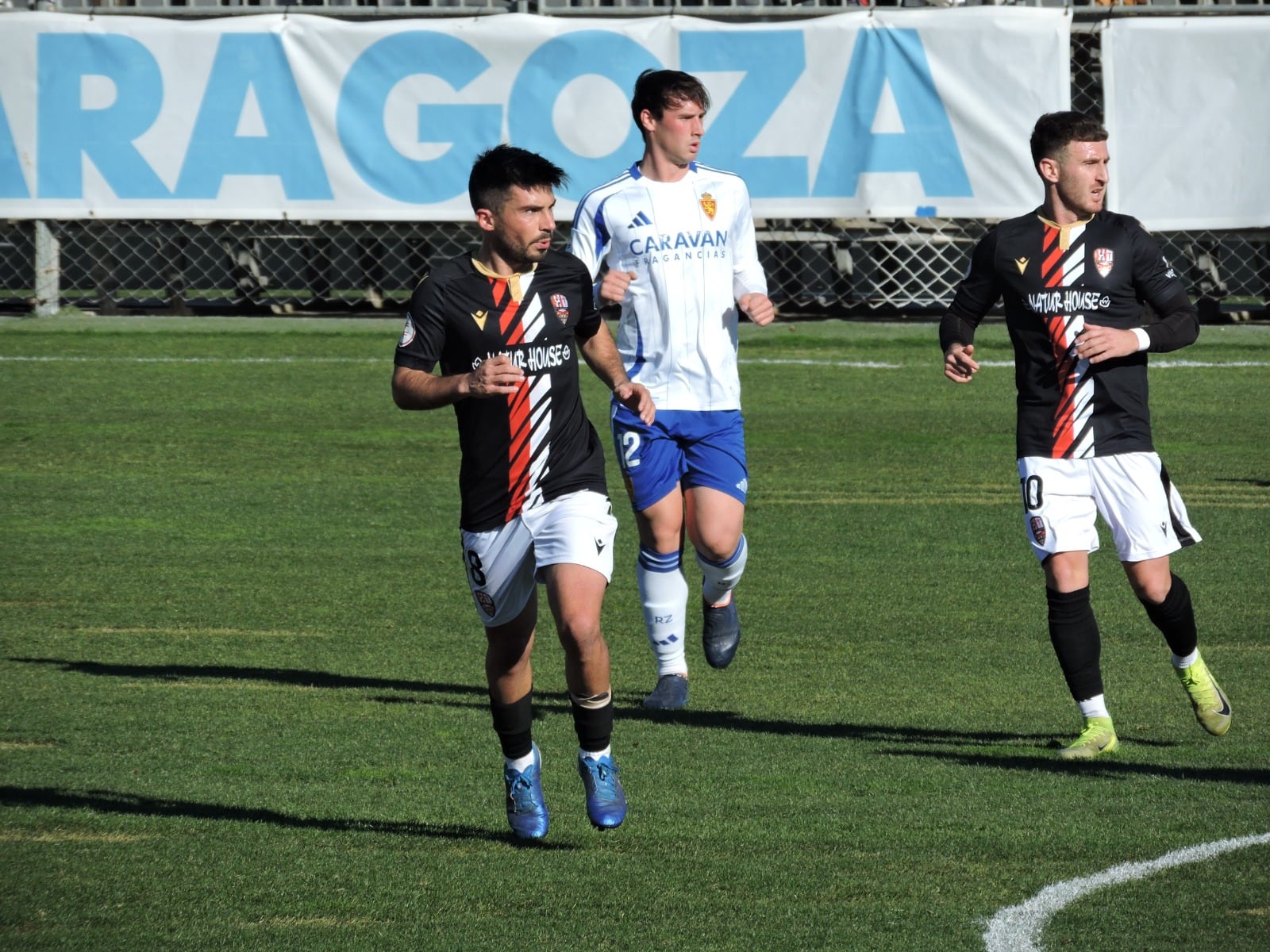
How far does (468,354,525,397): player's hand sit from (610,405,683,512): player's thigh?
98.1 inches

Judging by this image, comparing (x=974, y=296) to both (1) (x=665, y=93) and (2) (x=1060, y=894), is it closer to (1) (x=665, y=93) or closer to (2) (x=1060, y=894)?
(1) (x=665, y=93)

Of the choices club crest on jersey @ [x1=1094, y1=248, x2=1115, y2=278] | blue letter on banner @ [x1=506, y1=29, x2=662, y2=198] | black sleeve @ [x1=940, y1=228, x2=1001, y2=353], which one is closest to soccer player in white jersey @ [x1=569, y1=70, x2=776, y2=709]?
black sleeve @ [x1=940, y1=228, x2=1001, y2=353]

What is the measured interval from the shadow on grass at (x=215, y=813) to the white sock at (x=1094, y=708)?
82.1 inches

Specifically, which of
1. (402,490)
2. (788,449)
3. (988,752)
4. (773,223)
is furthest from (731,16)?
(988,752)

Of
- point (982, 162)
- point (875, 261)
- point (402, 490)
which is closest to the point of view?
point (402, 490)

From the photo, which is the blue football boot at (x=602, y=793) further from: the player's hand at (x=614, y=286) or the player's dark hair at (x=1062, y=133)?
the player's dark hair at (x=1062, y=133)

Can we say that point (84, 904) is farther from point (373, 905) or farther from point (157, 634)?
point (157, 634)

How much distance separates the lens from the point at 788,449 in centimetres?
1349

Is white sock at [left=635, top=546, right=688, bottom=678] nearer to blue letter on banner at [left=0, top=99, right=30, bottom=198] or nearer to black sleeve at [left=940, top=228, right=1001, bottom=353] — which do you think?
black sleeve at [left=940, top=228, right=1001, bottom=353]

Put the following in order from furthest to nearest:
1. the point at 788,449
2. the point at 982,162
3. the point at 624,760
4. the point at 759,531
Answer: the point at 982,162, the point at 788,449, the point at 759,531, the point at 624,760

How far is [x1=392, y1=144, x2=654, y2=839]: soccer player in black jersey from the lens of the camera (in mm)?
5570

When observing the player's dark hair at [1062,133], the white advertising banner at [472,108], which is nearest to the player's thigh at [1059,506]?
the player's dark hair at [1062,133]

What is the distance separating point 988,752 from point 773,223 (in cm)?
1040

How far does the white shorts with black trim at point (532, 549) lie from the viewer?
5.57 m
